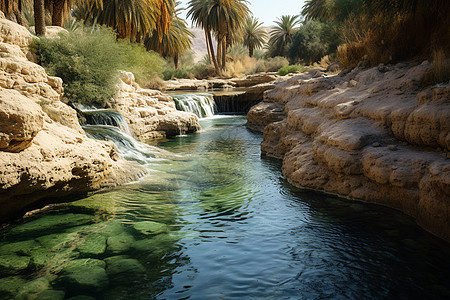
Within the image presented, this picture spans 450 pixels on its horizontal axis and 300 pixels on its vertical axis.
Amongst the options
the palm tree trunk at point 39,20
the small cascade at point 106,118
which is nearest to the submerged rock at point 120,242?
the small cascade at point 106,118

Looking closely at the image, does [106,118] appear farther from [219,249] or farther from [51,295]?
[51,295]

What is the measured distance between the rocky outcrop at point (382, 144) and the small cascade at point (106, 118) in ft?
16.5

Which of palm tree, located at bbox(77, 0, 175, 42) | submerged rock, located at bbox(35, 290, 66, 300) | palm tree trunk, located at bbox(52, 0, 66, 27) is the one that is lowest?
submerged rock, located at bbox(35, 290, 66, 300)

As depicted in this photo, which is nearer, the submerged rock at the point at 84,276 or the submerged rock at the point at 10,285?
the submerged rock at the point at 10,285

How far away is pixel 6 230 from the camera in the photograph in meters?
4.38

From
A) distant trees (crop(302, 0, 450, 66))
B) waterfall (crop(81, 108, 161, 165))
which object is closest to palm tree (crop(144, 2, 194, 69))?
waterfall (crop(81, 108, 161, 165))

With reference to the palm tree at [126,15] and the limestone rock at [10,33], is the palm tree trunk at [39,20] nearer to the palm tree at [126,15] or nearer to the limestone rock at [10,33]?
the limestone rock at [10,33]

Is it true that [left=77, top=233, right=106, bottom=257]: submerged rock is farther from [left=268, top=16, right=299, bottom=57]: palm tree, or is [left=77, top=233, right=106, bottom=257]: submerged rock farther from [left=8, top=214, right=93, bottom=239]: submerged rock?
[left=268, top=16, right=299, bottom=57]: palm tree

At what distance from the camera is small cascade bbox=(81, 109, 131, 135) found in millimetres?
10344

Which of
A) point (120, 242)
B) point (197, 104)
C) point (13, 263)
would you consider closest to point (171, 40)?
point (197, 104)

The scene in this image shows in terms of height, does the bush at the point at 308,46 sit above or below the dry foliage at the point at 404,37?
above

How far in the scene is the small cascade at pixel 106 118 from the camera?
10.3 meters

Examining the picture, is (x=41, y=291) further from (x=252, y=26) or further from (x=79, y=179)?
(x=252, y=26)

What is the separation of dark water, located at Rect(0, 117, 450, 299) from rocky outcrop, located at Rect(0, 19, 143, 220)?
307mm
